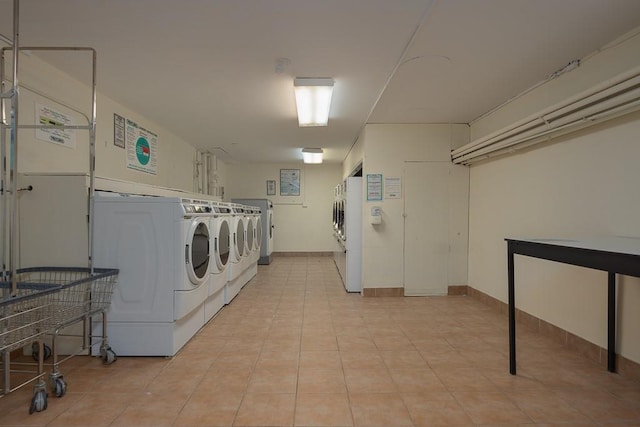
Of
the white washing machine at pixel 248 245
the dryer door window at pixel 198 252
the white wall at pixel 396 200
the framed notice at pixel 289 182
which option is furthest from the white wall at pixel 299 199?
the dryer door window at pixel 198 252

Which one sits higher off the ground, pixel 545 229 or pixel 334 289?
pixel 545 229

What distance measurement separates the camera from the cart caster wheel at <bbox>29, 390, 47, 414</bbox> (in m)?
1.93

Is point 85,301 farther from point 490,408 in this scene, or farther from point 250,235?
point 250,235

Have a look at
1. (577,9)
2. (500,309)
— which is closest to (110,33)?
(577,9)

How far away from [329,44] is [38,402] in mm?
2889

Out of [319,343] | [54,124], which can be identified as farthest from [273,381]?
[54,124]

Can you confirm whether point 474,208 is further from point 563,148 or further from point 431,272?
point 563,148

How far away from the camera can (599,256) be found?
68.4 inches

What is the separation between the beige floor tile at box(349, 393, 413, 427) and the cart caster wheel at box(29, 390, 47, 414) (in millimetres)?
1718

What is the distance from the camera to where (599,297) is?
2.62 m

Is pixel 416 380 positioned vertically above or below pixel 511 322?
below

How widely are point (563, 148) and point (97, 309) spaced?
3883mm

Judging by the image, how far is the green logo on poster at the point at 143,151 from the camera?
448 centimetres

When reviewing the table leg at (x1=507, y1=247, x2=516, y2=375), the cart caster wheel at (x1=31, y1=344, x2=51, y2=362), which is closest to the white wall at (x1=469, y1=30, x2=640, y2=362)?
the table leg at (x1=507, y1=247, x2=516, y2=375)
